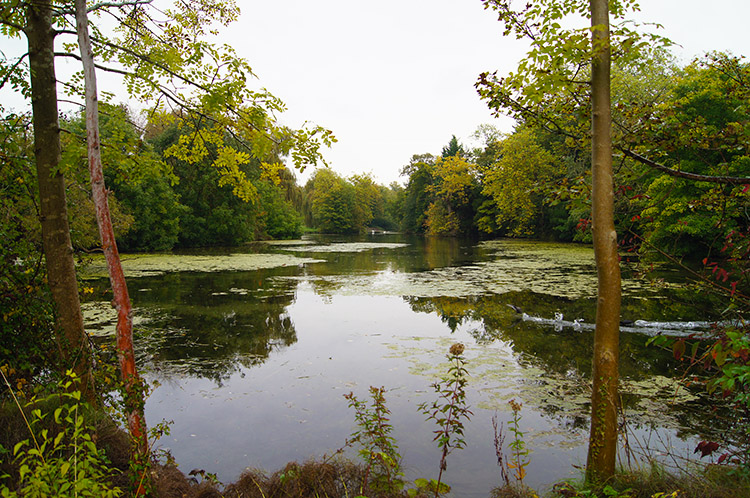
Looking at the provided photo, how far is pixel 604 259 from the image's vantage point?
2537 millimetres

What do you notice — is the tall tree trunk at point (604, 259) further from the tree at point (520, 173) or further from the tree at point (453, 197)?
the tree at point (453, 197)

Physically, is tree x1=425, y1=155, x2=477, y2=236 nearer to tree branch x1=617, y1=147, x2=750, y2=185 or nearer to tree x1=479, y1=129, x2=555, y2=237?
tree x1=479, y1=129, x2=555, y2=237

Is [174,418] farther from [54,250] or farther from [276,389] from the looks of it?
[54,250]

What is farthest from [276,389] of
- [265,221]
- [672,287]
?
[265,221]

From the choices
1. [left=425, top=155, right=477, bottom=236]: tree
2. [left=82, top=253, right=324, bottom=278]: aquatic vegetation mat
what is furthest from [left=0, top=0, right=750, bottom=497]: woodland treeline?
[left=425, top=155, right=477, bottom=236]: tree

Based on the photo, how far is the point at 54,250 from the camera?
10.3ft

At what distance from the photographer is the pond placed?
392 cm

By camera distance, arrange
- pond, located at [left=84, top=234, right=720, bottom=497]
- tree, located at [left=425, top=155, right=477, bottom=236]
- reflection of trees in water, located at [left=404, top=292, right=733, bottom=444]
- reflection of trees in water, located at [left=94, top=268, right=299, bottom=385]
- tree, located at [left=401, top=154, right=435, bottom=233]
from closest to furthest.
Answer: pond, located at [left=84, top=234, right=720, bottom=497] → reflection of trees in water, located at [left=404, top=292, right=733, bottom=444] → reflection of trees in water, located at [left=94, top=268, right=299, bottom=385] → tree, located at [left=425, top=155, right=477, bottom=236] → tree, located at [left=401, top=154, right=435, bottom=233]

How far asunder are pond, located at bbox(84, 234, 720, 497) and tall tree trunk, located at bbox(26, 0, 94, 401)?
0.69m

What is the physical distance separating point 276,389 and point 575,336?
5090 mm

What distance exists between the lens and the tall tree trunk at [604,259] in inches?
97.8

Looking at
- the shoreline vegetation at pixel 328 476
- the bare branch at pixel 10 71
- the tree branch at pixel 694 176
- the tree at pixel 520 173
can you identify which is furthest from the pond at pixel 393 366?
the tree at pixel 520 173

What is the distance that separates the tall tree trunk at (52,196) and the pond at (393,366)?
69 centimetres

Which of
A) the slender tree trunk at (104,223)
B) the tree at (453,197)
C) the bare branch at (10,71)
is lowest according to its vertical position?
the slender tree trunk at (104,223)
